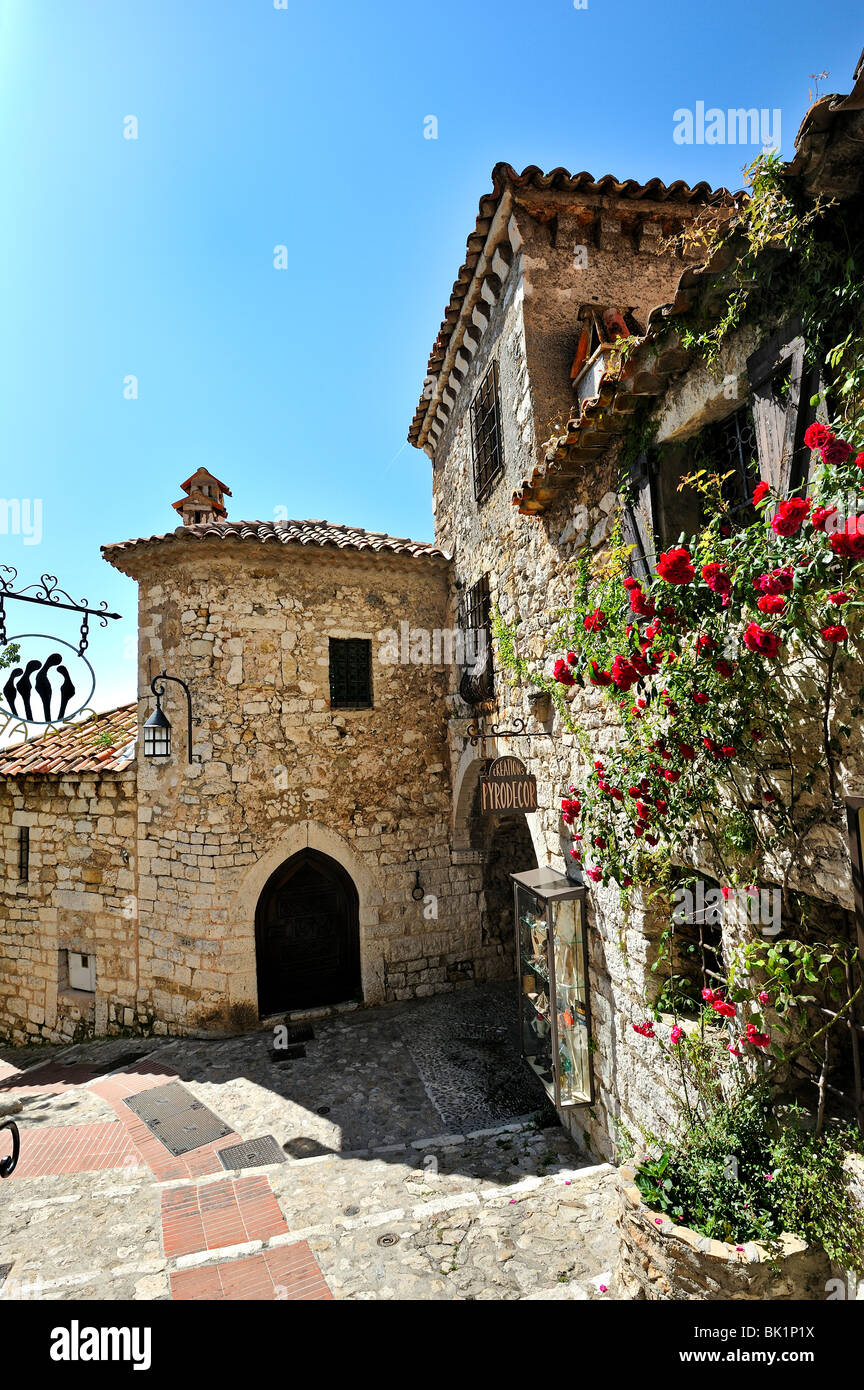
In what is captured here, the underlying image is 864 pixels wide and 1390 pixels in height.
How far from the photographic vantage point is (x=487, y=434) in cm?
793

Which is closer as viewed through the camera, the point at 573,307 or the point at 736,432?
the point at 736,432

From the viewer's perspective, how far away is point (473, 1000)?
30.0ft

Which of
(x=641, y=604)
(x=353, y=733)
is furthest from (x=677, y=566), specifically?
(x=353, y=733)

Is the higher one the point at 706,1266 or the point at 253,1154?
the point at 706,1266

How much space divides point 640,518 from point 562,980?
12.5ft

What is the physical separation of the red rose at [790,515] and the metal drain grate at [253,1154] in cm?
641

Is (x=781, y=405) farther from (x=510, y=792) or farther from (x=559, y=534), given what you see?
(x=510, y=792)

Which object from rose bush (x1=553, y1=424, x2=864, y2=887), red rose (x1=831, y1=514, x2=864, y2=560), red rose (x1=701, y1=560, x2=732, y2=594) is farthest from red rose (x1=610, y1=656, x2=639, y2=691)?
red rose (x1=831, y1=514, x2=864, y2=560)

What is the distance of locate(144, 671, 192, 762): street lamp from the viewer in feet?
26.0

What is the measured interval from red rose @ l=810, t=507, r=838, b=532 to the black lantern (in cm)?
735

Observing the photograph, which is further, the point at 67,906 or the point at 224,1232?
the point at 67,906
